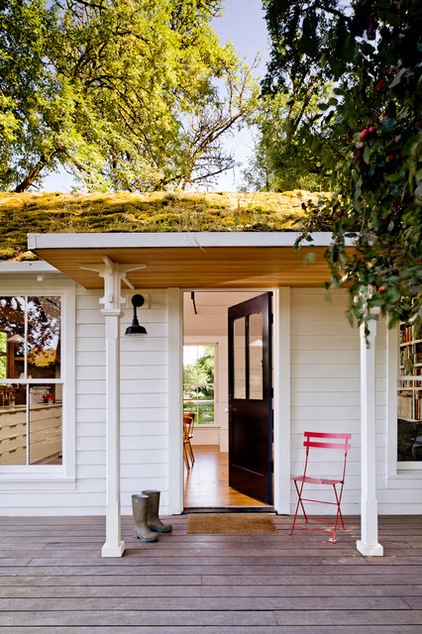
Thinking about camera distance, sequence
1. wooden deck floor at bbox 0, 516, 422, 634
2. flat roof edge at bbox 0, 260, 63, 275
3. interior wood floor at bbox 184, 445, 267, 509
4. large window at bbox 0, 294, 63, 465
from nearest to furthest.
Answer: wooden deck floor at bbox 0, 516, 422, 634 → flat roof edge at bbox 0, 260, 63, 275 → large window at bbox 0, 294, 63, 465 → interior wood floor at bbox 184, 445, 267, 509

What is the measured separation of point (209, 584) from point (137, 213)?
153 inches

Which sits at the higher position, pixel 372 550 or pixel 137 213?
pixel 137 213

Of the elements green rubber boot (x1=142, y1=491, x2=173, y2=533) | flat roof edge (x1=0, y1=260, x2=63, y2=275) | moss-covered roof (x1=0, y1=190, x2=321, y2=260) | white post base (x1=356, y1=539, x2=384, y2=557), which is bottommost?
white post base (x1=356, y1=539, x2=384, y2=557)

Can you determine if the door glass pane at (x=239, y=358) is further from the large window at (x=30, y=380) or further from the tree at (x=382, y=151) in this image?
the tree at (x=382, y=151)

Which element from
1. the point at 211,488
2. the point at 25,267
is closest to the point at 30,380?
the point at 25,267

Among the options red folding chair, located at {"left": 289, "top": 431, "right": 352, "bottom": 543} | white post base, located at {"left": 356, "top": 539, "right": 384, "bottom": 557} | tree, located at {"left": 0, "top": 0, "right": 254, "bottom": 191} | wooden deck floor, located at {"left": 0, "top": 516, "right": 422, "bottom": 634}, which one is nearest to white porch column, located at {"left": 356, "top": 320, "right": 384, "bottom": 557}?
white post base, located at {"left": 356, "top": 539, "right": 384, "bottom": 557}

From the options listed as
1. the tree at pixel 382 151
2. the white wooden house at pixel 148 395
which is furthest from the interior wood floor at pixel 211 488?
the tree at pixel 382 151

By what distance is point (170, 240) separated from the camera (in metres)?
3.62

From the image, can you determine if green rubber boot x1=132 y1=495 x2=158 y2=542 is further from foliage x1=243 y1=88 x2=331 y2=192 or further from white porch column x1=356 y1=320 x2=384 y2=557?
foliage x1=243 y1=88 x2=331 y2=192

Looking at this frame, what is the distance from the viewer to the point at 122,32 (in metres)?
12.8

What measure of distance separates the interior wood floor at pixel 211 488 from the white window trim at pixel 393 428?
1.34 metres

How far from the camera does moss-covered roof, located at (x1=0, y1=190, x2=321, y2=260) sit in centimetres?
519

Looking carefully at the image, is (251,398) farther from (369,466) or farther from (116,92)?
(116,92)

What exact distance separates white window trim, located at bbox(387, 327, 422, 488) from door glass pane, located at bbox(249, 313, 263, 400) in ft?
4.24
